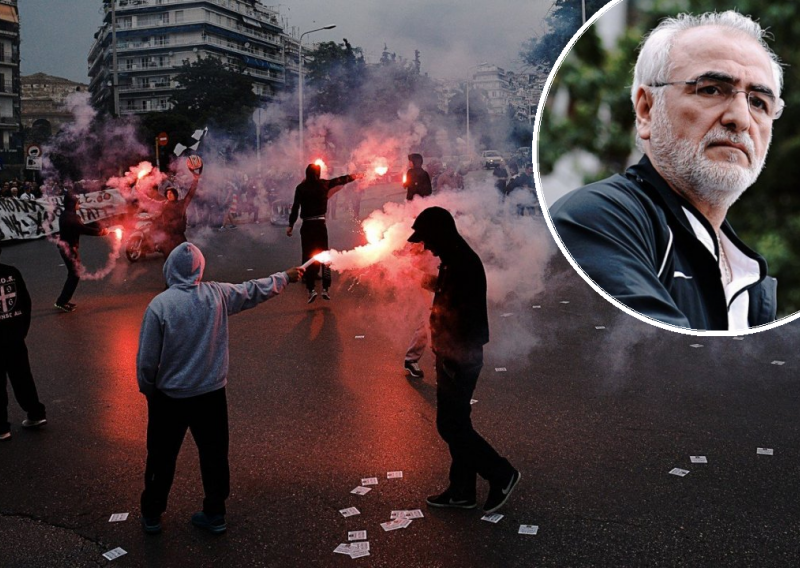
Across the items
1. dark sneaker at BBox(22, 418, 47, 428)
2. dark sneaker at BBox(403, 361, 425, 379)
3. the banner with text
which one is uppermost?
the banner with text

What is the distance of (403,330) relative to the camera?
7.98 metres

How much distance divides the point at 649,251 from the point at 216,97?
693 inches

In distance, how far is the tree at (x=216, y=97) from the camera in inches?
671

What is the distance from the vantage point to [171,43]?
59.9 feet

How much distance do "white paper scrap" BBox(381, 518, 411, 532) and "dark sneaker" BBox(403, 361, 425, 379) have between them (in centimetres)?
248

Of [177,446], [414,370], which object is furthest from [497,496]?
[414,370]

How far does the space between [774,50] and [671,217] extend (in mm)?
247

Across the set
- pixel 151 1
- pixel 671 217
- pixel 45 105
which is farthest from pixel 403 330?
pixel 45 105

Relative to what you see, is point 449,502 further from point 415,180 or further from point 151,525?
point 415,180

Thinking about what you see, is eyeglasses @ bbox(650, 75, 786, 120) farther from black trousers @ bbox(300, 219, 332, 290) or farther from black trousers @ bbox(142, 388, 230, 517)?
black trousers @ bbox(300, 219, 332, 290)

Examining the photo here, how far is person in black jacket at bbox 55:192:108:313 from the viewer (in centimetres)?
946

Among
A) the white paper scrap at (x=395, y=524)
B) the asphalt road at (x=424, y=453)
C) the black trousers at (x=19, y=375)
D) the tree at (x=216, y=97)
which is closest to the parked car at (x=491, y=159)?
the asphalt road at (x=424, y=453)

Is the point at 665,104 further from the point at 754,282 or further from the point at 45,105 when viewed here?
the point at 45,105

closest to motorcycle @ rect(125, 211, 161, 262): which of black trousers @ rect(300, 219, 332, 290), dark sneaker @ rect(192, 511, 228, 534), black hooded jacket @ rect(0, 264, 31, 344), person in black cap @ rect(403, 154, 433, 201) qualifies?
black trousers @ rect(300, 219, 332, 290)
